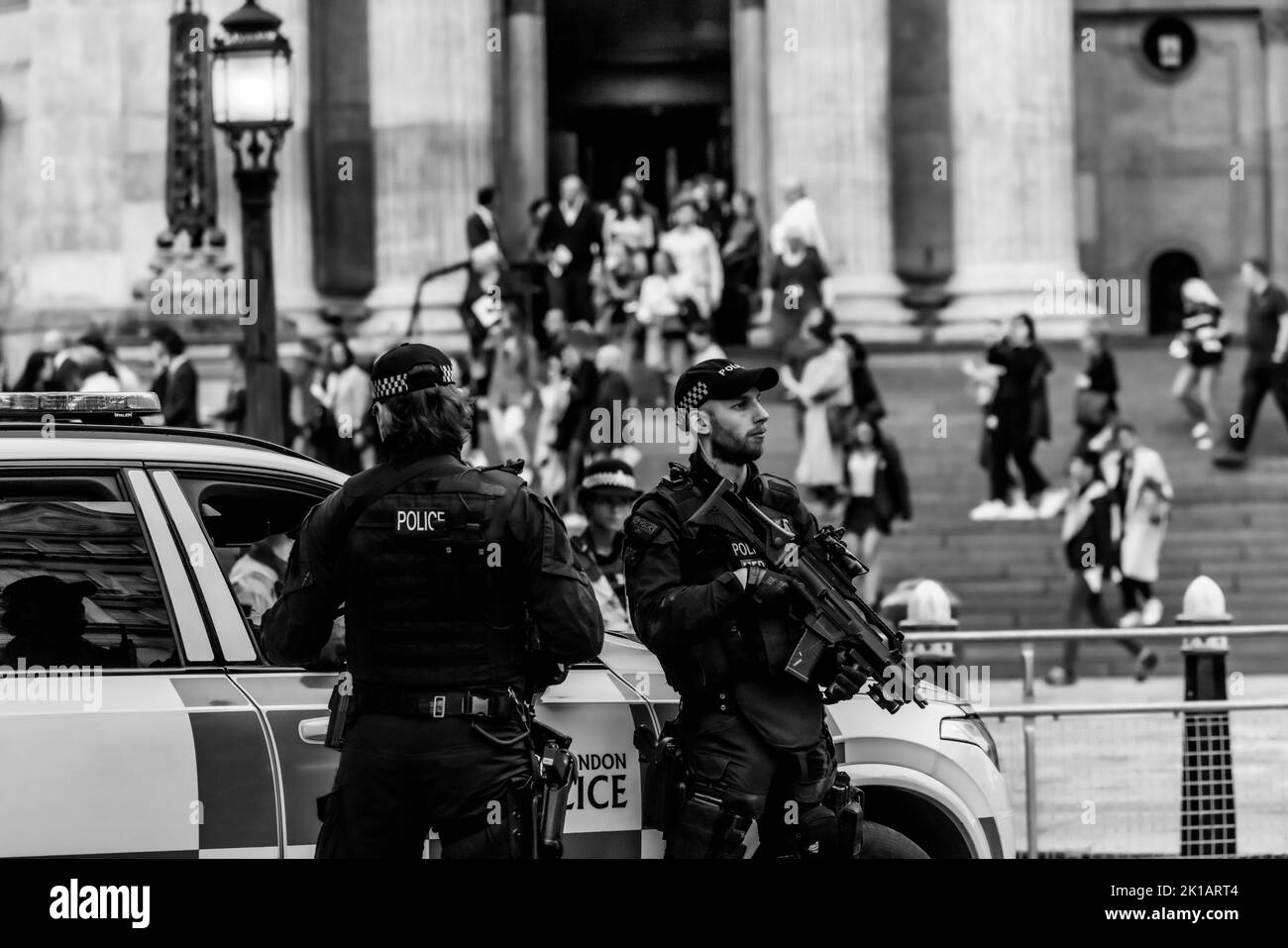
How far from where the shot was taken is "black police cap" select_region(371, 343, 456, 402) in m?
5.95

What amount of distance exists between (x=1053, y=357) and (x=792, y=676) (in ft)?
68.1

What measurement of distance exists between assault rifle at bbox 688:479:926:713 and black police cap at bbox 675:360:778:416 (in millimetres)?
253

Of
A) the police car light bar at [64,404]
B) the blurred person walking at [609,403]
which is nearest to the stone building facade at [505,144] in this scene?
the blurred person walking at [609,403]

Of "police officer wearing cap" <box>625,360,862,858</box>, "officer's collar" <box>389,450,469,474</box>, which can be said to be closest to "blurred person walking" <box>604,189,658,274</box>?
"police officer wearing cap" <box>625,360,862,858</box>

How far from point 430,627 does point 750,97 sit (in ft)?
89.4

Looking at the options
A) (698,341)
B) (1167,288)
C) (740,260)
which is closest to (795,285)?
(698,341)

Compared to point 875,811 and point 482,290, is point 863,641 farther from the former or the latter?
point 482,290

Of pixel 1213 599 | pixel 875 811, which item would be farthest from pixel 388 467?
pixel 1213 599

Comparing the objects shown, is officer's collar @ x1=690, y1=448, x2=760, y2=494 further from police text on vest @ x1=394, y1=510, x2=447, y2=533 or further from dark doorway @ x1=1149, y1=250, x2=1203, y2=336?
dark doorway @ x1=1149, y1=250, x2=1203, y2=336

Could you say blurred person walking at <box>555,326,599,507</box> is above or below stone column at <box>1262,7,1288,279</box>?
below

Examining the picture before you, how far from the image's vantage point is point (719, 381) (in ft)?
21.6

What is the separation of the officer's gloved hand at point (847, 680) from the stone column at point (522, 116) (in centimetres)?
2591

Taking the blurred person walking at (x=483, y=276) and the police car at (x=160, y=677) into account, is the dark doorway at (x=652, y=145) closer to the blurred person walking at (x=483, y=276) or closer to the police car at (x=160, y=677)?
the blurred person walking at (x=483, y=276)
